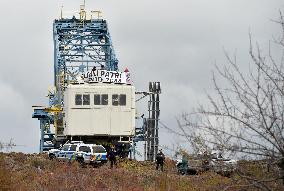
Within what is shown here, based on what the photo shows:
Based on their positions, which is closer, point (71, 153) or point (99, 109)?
point (71, 153)

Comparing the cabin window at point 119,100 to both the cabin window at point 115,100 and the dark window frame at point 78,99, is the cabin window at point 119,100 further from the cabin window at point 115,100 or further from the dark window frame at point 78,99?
the dark window frame at point 78,99

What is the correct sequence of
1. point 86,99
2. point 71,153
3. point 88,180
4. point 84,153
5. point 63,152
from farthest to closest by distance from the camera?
point 86,99 < point 63,152 < point 71,153 < point 84,153 < point 88,180

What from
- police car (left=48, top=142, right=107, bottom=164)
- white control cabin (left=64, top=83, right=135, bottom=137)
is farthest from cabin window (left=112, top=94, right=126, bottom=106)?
police car (left=48, top=142, right=107, bottom=164)

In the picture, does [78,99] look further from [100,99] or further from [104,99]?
[104,99]

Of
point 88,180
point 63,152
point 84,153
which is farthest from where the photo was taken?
point 63,152

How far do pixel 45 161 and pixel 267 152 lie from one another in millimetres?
24707

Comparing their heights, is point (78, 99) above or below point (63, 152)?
above

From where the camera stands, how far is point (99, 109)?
36844 mm

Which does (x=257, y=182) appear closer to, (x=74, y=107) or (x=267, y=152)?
(x=267, y=152)

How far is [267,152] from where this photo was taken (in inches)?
326

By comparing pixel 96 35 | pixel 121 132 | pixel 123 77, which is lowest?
pixel 121 132

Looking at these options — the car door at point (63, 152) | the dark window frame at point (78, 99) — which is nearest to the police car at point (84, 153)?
the car door at point (63, 152)

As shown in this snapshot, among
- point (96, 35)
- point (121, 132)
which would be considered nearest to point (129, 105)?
point (121, 132)

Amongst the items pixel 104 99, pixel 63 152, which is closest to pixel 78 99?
pixel 104 99
